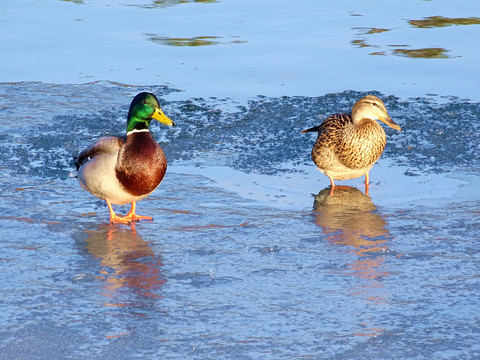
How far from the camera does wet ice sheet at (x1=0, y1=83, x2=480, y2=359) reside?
12.1ft

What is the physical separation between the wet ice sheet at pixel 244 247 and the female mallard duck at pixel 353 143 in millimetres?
163

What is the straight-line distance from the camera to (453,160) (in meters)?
6.36

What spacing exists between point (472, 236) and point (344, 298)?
1.24 m

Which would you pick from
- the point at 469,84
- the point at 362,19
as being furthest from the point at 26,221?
the point at 362,19

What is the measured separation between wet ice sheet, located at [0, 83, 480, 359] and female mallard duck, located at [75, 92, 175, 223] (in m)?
0.21

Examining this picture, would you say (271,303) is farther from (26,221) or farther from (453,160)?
(453,160)

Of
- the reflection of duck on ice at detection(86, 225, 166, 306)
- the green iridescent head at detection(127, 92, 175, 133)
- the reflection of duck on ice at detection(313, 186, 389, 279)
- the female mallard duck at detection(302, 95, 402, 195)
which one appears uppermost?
the green iridescent head at detection(127, 92, 175, 133)

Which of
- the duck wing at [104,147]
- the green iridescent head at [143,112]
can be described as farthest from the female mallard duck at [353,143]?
the duck wing at [104,147]

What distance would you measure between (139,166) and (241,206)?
2.50ft

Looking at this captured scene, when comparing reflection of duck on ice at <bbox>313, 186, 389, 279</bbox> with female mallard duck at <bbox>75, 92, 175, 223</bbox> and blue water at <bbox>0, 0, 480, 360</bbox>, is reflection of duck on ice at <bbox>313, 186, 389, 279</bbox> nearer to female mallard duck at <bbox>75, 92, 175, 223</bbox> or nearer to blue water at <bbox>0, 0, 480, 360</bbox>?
blue water at <bbox>0, 0, 480, 360</bbox>

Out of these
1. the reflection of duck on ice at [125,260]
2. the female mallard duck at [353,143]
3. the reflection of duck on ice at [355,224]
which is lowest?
the reflection of duck on ice at [125,260]

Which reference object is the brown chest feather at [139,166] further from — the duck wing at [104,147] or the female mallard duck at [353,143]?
the female mallard duck at [353,143]

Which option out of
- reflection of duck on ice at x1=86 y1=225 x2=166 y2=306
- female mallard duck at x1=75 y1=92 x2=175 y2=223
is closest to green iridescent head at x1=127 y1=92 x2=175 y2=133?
female mallard duck at x1=75 y1=92 x2=175 y2=223

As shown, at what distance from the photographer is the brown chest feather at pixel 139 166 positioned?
17.3 ft
